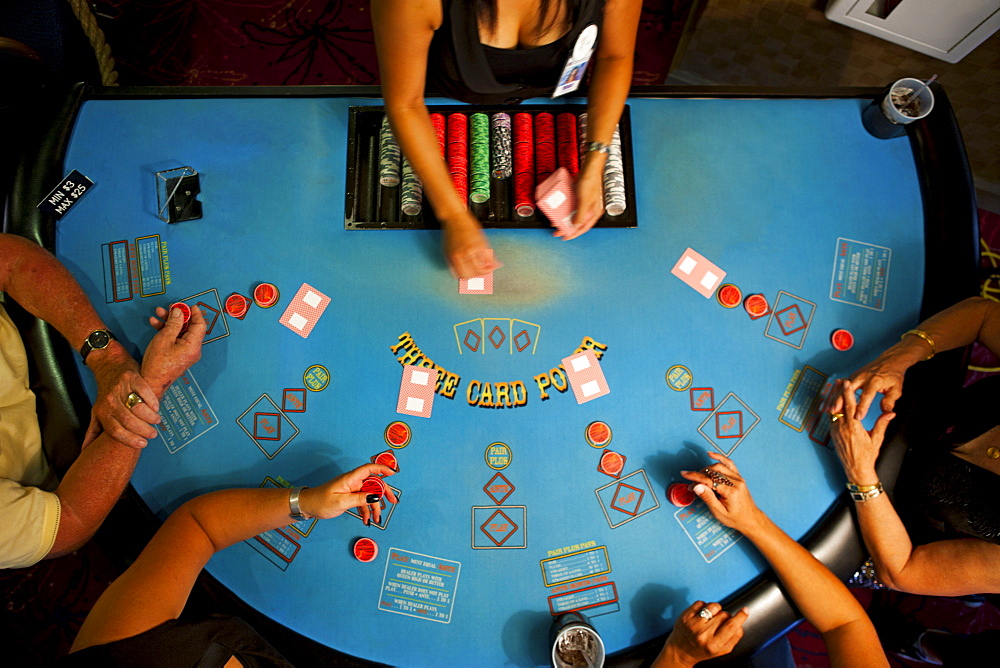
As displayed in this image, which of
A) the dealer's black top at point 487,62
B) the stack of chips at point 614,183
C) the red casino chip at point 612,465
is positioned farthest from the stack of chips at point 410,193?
the red casino chip at point 612,465

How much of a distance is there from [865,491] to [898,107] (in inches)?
45.5

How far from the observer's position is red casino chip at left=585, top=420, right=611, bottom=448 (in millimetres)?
1651

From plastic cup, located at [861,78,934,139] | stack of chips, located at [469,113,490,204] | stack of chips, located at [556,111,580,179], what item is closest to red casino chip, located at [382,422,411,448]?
stack of chips, located at [469,113,490,204]

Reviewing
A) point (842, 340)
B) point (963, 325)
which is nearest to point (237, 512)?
point (842, 340)

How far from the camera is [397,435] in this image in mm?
1658

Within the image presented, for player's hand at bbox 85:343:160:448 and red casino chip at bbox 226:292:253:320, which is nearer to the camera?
player's hand at bbox 85:343:160:448

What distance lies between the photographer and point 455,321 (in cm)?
172

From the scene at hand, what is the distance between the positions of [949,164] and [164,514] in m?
2.50

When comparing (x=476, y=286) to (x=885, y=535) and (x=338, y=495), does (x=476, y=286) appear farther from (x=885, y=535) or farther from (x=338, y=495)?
(x=885, y=535)

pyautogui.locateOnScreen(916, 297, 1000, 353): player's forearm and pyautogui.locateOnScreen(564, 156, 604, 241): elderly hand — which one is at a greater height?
pyautogui.locateOnScreen(564, 156, 604, 241): elderly hand

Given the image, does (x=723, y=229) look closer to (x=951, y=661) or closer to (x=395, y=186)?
(x=395, y=186)

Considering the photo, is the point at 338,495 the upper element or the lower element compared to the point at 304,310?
lower

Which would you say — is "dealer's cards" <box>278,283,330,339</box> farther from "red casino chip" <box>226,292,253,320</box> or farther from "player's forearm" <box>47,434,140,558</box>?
"player's forearm" <box>47,434,140,558</box>

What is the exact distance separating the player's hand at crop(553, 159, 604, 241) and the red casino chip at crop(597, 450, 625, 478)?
0.65m
